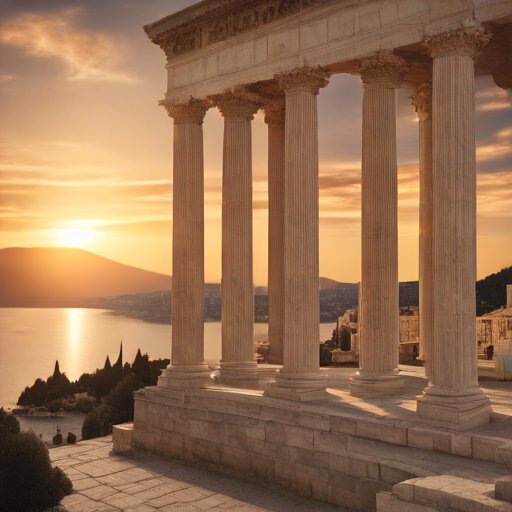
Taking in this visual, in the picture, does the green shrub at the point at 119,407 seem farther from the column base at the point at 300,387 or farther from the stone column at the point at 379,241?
the stone column at the point at 379,241

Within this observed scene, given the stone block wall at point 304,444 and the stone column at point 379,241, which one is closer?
the stone block wall at point 304,444

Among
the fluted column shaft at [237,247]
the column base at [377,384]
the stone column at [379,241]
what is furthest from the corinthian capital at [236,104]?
the column base at [377,384]

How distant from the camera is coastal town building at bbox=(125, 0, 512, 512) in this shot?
48750mm

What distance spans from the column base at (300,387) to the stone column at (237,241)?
1167cm

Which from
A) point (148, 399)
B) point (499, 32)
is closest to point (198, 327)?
point (148, 399)

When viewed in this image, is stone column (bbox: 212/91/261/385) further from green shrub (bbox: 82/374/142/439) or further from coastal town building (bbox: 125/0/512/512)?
green shrub (bbox: 82/374/142/439)

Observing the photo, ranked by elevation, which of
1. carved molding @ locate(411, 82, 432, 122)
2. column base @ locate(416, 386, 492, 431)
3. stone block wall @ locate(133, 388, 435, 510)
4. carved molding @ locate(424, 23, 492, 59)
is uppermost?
carved molding @ locate(411, 82, 432, 122)

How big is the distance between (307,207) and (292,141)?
674cm

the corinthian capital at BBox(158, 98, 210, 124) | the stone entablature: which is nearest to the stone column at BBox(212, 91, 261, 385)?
the corinthian capital at BBox(158, 98, 210, 124)

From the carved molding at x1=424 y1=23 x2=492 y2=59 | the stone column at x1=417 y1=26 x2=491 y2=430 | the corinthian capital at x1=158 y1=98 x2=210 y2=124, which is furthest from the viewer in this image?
the corinthian capital at x1=158 y1=98 x2=210 y2=124

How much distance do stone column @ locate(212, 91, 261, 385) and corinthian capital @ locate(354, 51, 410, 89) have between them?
1638 cm

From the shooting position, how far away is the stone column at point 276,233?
8075 cm

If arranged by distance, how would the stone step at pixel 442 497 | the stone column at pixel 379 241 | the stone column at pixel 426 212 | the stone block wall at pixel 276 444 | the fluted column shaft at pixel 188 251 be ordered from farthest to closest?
the stone column at pixel 426 212, the fluted column shaft at pixel 188 251, the stone column at pixel 379 241, the stone block wall at pixel 276 444, the stone step at pixel 442 497

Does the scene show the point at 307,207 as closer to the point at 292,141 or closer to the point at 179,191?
the point at 292,141
